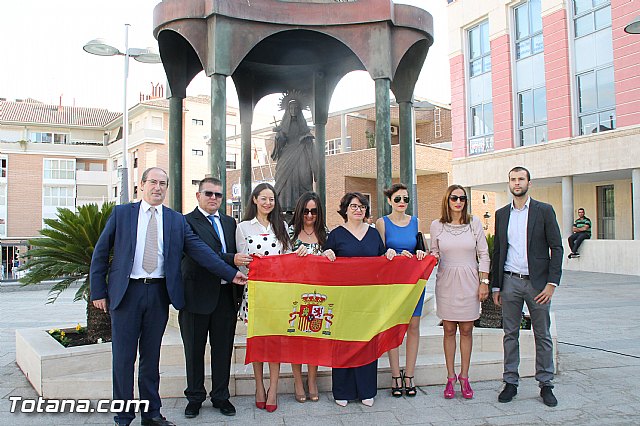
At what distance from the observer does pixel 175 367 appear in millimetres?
5418

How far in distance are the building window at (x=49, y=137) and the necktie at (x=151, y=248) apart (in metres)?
57.4

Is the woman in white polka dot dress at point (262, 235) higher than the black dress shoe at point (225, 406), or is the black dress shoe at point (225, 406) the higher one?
the woman in white polka dot dress at point (262, 235)

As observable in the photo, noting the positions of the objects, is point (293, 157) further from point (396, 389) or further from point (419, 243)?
point (396, 389)

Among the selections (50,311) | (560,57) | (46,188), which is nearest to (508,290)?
(50,311)

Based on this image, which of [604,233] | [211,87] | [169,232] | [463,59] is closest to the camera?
[169,232]

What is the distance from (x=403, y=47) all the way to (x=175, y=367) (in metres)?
4.55

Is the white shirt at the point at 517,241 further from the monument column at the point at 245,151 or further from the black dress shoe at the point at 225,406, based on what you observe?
the monument column at the point at 245,151

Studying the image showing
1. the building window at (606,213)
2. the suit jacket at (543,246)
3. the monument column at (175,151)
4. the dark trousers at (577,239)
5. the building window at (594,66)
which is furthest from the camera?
the building window at (606,213)

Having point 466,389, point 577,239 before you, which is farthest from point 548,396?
point 577,239

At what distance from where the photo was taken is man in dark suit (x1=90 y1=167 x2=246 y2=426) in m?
4.22

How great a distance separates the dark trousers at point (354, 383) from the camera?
490cm

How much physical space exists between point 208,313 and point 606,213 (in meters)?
23.5

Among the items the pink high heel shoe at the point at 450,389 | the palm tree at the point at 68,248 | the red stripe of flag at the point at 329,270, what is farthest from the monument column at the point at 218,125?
the pink high heel shoe at the point at 450,389

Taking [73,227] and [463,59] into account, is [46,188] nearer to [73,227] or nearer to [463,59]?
[463,59]
